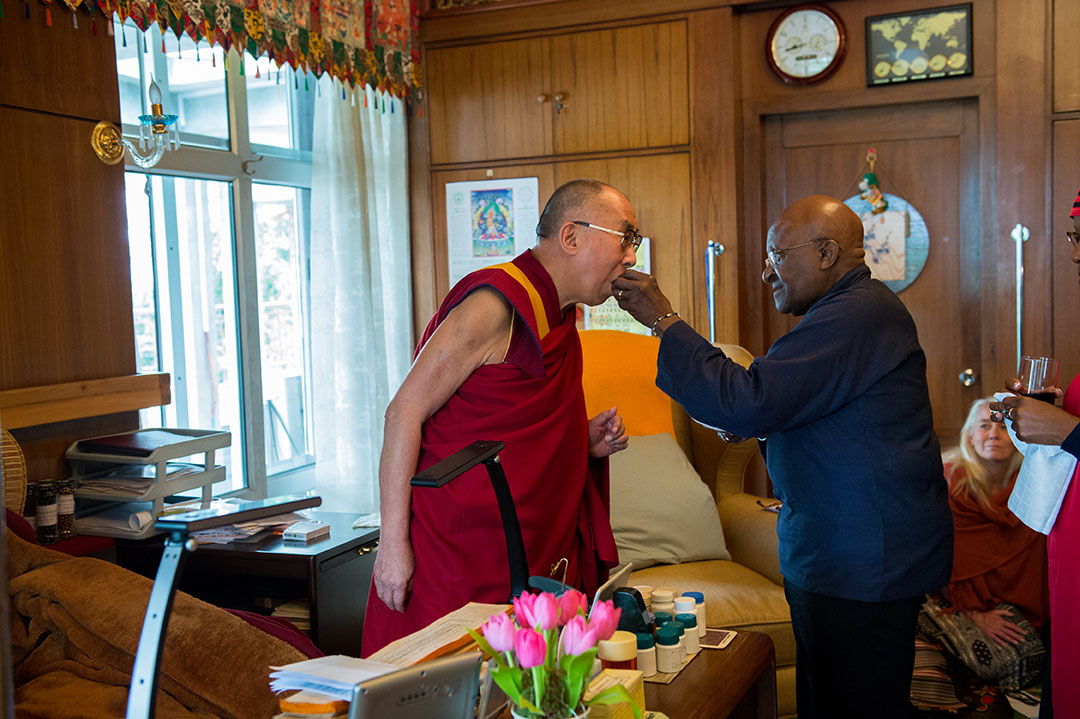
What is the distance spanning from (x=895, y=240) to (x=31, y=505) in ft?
10.5

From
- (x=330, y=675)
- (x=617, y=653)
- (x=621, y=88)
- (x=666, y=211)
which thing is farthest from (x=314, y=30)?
(x=330, y=675)

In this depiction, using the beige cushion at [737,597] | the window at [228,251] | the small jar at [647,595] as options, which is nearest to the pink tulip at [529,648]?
the small jar at [647,595]

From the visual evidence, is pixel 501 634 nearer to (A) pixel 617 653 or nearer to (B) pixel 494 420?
(A) pixel 617 653

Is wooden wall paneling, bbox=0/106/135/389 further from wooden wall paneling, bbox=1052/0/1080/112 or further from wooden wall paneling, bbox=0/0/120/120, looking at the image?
wooden wall paneling, bbox=1052/0/1080/112

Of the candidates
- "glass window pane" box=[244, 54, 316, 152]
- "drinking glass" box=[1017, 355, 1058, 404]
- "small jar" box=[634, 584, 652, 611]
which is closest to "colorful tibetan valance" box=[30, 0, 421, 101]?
"glass window pane" box=[244, 54, 316, 152]

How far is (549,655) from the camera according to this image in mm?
1106

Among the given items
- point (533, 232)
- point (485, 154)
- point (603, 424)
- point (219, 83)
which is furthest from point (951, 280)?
point (219, 83)

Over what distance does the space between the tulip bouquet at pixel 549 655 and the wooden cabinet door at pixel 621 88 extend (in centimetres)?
318

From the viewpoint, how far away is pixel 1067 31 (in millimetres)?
3523

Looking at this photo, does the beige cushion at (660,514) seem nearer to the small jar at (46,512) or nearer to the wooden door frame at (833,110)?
the wooden door frame at (833,110)

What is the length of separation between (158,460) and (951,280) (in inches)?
118

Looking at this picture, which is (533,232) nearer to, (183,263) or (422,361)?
(183,263)

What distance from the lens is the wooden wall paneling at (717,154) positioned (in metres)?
3.92

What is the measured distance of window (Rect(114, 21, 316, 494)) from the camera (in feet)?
10.9
